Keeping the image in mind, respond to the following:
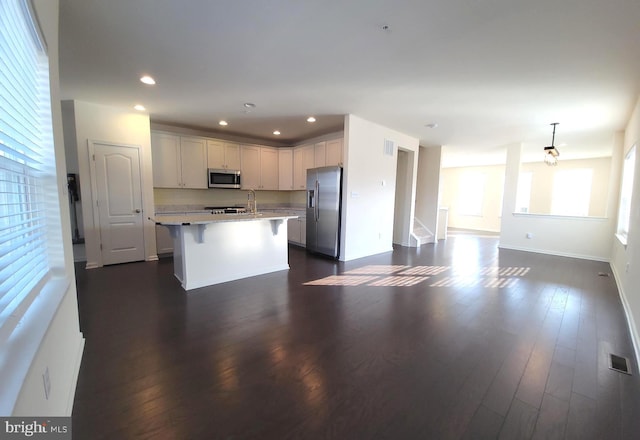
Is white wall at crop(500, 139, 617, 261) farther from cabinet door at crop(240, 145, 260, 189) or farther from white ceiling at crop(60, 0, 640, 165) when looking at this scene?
cabinet door at crop(240, 145, 260, 189)

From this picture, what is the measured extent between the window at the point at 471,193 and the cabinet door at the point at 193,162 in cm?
976

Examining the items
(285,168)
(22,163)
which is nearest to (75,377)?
(22,163)

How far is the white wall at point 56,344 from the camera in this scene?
3.25 feet

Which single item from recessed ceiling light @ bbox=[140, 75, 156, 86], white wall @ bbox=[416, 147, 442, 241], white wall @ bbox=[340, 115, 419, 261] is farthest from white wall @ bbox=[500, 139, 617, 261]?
recessed ceiling light @ bbox=[140, 75, 156, 86]

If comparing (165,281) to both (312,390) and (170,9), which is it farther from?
(170,9)

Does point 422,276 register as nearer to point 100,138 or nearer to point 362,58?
point 362,58

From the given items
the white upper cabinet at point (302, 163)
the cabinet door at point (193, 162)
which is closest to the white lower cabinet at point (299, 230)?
the white upper cabinet at point (302, 163)

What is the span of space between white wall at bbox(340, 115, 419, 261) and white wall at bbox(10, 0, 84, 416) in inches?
144

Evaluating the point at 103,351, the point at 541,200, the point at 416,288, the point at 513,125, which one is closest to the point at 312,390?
the point at 103,351

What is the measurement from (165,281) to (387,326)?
3.08 metres

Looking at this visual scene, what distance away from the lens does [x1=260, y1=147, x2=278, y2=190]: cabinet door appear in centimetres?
637

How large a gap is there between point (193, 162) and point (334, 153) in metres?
2.94

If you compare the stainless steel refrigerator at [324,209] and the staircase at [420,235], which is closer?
the stainless steel refrigerator at [324,209]

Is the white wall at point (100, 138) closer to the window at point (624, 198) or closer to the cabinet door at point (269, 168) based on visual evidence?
the cabinet door at point (269, 168)
